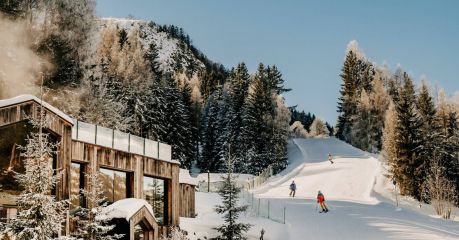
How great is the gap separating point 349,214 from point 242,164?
1311 inches

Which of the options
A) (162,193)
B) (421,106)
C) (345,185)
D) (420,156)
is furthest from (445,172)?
(162,193)

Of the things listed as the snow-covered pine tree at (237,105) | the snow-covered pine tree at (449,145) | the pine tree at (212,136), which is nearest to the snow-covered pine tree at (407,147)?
the snow-covered pine tree at (449,145)

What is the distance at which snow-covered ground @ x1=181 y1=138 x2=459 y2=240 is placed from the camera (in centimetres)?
3066

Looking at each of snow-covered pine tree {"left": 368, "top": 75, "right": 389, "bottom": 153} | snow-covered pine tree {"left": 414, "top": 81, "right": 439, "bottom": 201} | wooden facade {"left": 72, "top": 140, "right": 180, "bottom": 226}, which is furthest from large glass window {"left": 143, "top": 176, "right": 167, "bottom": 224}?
snow-covered pine tree {"left": 368, "top": 75, "right": 389, "bottom": 153}

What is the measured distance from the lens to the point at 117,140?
2809cm

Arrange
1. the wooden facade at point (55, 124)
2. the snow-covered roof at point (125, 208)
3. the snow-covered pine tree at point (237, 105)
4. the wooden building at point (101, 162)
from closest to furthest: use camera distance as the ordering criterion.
Result: the wooden facade at point (55, 124), the wooden building at point (101, 162), the snow-covered roof at point (125, 208), the snow-covered pine tree at point (237, 105)

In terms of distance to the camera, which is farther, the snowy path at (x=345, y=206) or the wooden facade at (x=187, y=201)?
the wooden facade at (x=187, y=201)

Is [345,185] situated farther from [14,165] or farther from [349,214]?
[14,165]

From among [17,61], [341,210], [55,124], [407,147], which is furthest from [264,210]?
[407,147]

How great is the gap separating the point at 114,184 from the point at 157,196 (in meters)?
3.59

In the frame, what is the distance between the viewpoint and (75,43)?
135ft

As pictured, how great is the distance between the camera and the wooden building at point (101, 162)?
→ 21.0 metres

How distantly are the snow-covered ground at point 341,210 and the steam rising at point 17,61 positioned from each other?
13297mm

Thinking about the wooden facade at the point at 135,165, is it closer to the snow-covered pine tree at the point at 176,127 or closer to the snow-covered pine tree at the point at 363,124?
the snow-covered pine tree at the point at 176,127
